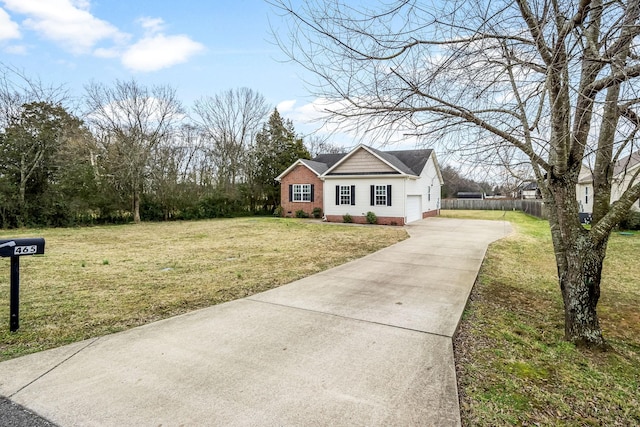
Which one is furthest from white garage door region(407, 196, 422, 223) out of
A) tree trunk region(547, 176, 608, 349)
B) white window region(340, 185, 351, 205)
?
tree trunk region(547, 176, 608, 349)

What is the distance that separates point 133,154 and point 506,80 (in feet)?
65.5

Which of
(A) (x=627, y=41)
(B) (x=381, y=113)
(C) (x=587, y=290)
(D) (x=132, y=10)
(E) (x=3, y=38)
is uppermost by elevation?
(E) (x=3, y=38)

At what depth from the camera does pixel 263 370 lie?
110 inches

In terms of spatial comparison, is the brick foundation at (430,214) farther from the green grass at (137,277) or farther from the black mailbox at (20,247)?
the black mailbox at (20,247)

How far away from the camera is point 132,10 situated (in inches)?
319

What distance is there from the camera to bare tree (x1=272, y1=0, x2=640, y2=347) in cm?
297

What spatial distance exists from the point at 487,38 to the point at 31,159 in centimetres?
1977

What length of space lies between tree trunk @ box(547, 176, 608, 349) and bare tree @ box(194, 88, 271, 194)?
A: 22531mm

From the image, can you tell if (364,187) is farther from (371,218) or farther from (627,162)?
(627,162)

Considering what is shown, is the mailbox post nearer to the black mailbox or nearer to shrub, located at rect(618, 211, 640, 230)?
the black mailbox

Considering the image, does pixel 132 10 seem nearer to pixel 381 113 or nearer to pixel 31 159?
pixel 381 113

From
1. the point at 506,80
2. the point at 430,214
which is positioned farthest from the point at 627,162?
the point at 430,214

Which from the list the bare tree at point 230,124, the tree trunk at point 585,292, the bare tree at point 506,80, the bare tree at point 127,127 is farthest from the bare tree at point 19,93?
the tree trunk at point 585,292

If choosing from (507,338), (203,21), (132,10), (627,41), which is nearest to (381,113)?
(627,41)
